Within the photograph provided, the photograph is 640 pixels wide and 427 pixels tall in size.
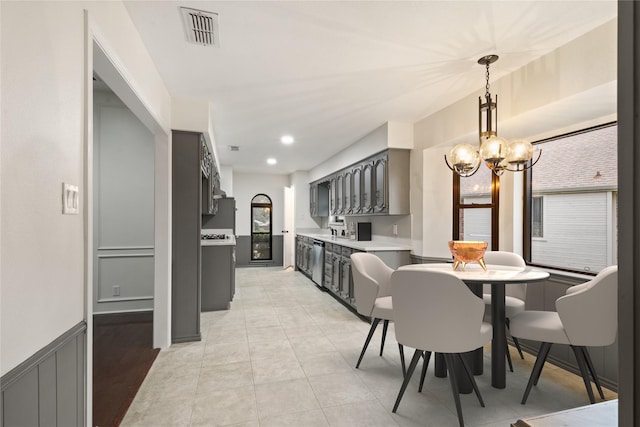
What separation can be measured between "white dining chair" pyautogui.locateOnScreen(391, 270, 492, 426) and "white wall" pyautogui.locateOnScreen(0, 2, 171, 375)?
1.72 m

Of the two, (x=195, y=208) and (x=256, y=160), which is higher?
(x=256, y=160)

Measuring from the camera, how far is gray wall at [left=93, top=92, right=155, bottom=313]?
425cm

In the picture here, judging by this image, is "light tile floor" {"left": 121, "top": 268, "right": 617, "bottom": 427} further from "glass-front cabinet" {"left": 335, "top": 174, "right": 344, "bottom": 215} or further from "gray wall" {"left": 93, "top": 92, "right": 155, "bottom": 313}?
"glass-front cabinet" {"left": 335, "top": 174, "right": 344, "bottom": 215}

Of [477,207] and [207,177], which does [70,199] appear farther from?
[477,207]

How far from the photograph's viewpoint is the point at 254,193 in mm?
8922

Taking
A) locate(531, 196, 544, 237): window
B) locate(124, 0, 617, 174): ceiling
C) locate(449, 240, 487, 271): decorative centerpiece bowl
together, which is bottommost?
locate(449, 240, 487, 271): decorative centerpiece bowl

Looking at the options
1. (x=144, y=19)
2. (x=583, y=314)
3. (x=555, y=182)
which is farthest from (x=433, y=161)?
(x=144, y=19)

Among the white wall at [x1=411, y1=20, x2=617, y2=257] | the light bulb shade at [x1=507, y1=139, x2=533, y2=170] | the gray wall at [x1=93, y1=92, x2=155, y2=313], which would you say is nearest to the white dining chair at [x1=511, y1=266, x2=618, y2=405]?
the light bulb shade at [x1=507, y1=139, x2=533, y2=170]

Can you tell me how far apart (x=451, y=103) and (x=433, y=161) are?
0.79 metres

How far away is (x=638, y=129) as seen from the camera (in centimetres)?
50

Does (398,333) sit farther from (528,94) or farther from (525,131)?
(525,131)

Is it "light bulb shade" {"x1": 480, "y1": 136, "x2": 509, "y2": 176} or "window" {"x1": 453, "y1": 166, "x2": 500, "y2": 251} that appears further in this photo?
"window" {"x1": 453, "y1": 166, "x2": 500, "y2": 251}

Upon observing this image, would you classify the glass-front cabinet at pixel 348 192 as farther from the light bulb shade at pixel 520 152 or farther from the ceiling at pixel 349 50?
the light bulb shade at pixel 520 152

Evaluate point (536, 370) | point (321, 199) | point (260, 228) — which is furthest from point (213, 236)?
point (536, 370)
